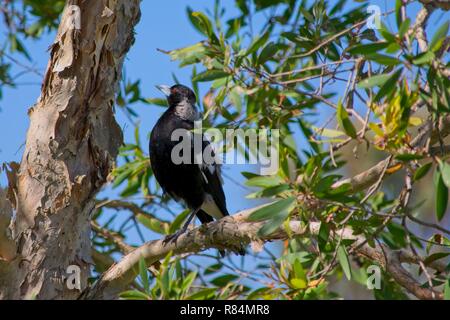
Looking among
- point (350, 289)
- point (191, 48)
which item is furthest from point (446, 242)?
point (350, 289)

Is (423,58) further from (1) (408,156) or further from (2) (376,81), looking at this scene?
(1) (408,156)

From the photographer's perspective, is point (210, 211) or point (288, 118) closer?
point (288, 118)

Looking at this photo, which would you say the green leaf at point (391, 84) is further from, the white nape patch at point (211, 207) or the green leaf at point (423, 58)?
the white nape patch at point (211, 207)

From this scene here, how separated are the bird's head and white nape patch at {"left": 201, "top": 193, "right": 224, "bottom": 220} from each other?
0.76 meters

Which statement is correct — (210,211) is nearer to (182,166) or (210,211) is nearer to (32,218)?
(182,166)

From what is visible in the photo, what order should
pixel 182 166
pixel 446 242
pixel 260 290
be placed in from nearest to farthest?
pixel 260 290, pixel 446 242, pixel 182 166

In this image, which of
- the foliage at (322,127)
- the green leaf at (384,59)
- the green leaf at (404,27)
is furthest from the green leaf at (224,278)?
the green leaf at (404,27)

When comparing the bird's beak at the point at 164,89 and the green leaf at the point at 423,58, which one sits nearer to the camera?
the green leaf at the point at 423,58

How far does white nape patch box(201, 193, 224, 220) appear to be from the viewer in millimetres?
4461

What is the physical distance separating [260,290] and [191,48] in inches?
46.0

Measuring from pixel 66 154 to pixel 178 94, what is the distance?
1.80 meters

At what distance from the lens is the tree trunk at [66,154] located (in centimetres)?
312

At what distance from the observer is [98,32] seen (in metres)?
3.22

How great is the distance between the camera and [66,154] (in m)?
3.19
